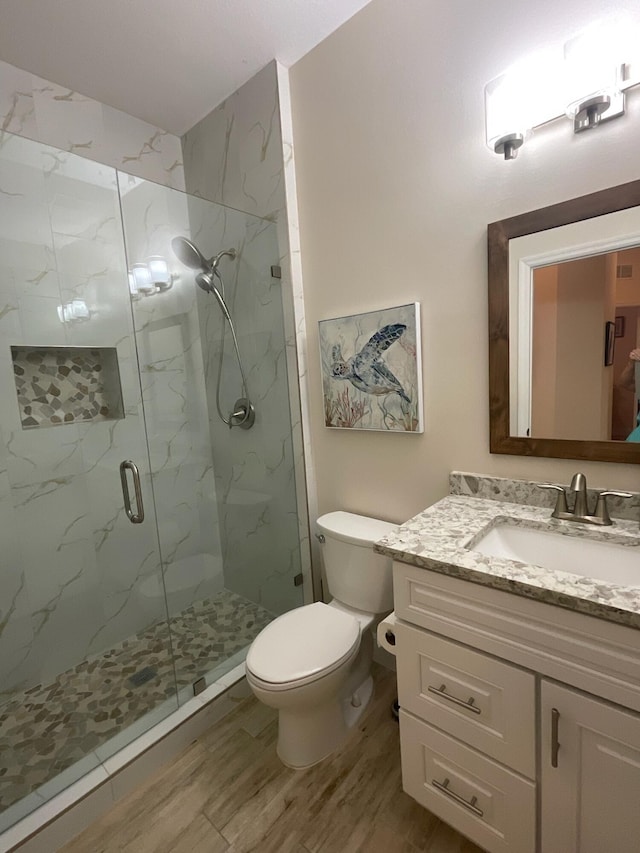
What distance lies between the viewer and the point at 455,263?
4.66 feet

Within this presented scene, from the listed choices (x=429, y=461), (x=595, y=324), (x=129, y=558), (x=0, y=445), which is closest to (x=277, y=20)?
(x=595, y=324)

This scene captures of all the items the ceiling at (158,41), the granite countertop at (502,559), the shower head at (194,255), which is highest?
the ceiling at (158,41)

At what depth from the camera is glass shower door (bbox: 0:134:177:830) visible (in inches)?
67.2

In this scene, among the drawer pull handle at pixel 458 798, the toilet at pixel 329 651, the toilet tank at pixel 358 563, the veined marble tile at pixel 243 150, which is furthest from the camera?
the veined marble tile at pixel 243 150

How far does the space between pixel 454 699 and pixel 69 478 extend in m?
1.81

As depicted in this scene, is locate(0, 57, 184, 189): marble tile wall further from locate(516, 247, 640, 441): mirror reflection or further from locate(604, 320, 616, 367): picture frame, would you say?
locate(604, 320, 616, 367): picture frame

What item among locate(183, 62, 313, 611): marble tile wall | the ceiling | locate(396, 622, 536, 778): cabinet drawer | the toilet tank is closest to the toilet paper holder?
locate(396, 622, 536, 778): cabinet drawer

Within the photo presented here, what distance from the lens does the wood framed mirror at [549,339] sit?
112 centimetres

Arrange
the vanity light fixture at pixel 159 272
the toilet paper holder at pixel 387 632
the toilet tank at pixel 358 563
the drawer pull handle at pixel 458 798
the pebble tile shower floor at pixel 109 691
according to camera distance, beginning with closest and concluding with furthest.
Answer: the drawer pull handle at pixel 458 798 → the toilet paper holder at pixel 387 632 → the pebble tile shower floor at pixel 109 691 → the toilet tank at pixel 358 563 → the vanity light fixture at pixel 159 272

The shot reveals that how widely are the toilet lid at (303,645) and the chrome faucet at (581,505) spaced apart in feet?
2.68

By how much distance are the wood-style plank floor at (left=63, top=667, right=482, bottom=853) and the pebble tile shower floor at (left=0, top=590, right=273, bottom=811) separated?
27 cm

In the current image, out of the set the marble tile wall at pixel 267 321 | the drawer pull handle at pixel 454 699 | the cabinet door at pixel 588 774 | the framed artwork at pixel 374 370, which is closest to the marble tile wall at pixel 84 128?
the marble tile wall at pixel 267 321

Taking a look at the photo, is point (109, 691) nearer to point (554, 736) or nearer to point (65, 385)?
point (65, 385)

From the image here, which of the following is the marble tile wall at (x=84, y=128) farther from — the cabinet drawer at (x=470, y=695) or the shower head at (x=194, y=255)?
the cabinet drawer at (x=470, y=695)
